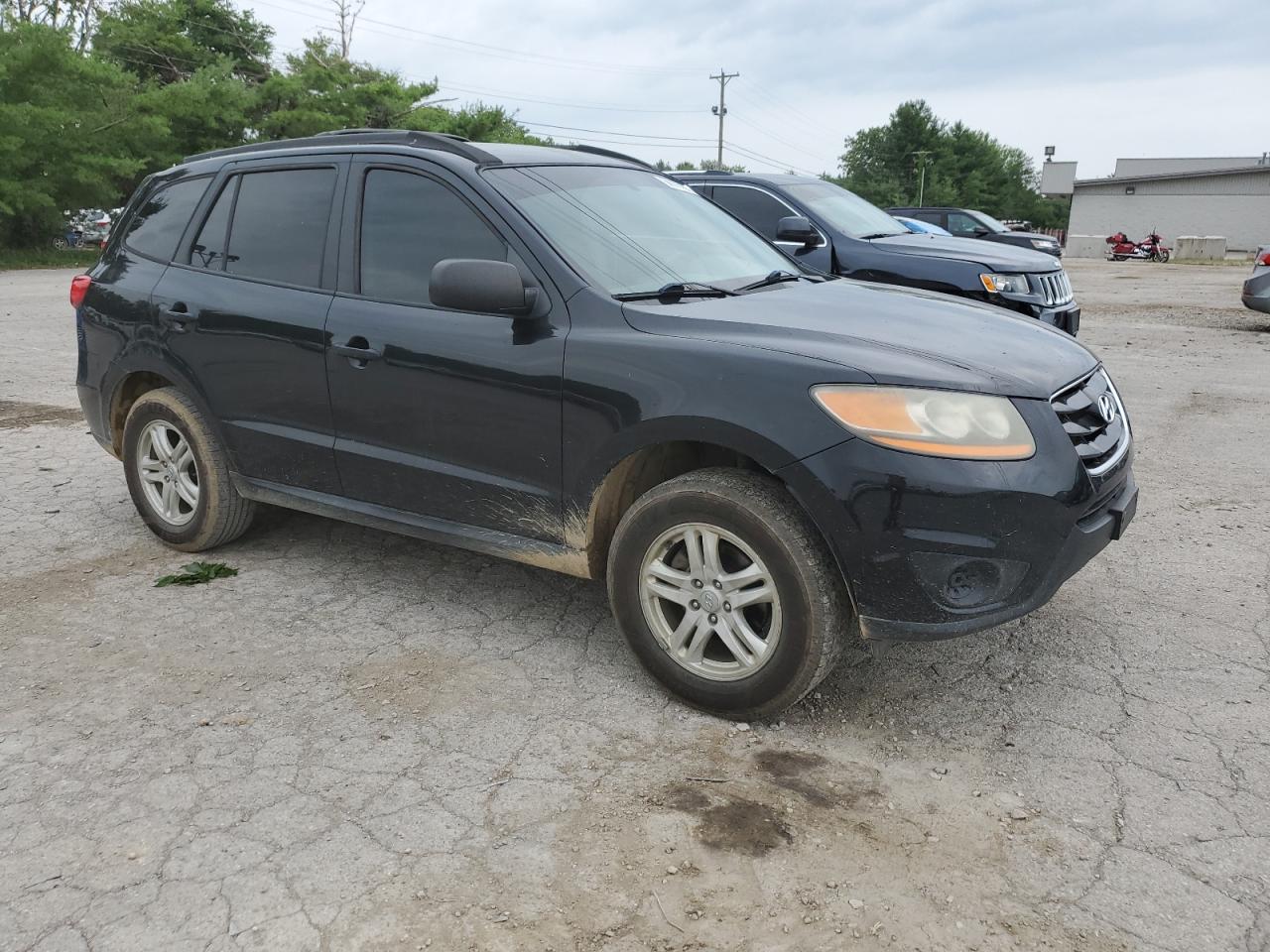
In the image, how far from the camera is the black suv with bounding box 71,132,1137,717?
281 cm

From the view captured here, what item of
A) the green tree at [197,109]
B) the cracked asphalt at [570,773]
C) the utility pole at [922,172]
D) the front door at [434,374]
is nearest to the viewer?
Result: the cracked asphalt at [570,773]

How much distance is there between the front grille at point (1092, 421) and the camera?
9.78 feet

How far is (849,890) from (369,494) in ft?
7.63

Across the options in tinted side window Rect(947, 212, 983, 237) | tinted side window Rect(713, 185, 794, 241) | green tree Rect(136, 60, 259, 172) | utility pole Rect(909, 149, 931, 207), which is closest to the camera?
tinted side window Rect(713, 185, 794, 241)

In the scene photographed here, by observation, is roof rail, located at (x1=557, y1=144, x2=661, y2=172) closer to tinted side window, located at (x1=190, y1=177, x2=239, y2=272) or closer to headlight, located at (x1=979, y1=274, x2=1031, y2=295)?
tinted side window, located at (x1=190, y1=177, x2=239, y2=272)

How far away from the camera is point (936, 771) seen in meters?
2.87

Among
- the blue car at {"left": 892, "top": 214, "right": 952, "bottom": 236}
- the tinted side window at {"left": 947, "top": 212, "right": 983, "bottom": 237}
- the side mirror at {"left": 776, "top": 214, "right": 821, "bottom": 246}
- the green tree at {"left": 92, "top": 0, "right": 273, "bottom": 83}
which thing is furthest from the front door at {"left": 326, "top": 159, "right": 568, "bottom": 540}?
the green tree at {"left": 92, "top": 0, "right": 273, "bottom": 83}

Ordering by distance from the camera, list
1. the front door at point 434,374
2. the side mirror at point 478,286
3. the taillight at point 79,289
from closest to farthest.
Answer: the side mirror at point 478,286, the front door at point 434,374, the taillight at point 79,289

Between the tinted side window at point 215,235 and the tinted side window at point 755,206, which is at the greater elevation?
the tinted side window at point 755,206

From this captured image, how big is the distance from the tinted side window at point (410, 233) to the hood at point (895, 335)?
2.44ft

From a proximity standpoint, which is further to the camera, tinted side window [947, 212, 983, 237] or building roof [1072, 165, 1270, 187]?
building roof [1072, 165, 1270, 187]

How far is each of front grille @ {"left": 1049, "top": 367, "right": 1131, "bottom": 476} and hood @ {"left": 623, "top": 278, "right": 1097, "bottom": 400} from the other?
0.05 meters

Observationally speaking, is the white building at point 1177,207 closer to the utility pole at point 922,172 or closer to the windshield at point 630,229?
the utility pole at point 922,172

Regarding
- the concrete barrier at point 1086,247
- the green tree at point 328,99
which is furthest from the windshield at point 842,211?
the concrete barrier at point 1086,247
